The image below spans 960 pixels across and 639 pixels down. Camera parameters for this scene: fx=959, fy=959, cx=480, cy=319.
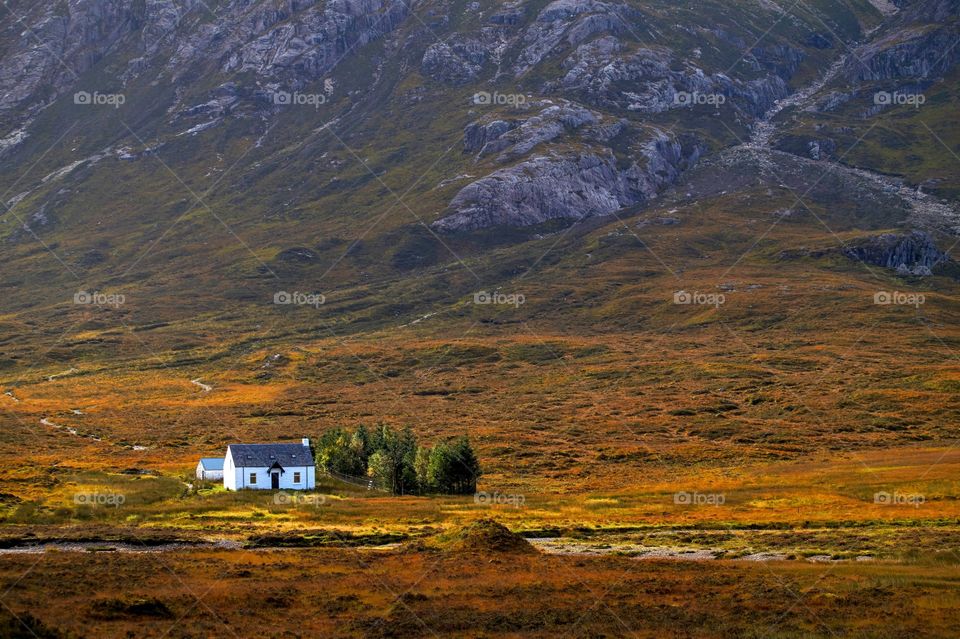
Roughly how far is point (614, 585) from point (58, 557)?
2979 centimetres

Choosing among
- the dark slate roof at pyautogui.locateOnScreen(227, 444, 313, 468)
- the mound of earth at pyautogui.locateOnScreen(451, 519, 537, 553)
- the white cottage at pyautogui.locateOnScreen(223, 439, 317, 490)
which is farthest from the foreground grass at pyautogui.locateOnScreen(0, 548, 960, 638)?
the dark slate roof at pyautogui.locateOnScreen(227, 444, 313, 468)

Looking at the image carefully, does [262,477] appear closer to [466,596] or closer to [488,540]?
[488,540]

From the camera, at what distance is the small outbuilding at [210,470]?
9781 cm

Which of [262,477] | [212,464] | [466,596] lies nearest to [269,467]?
[262,477]

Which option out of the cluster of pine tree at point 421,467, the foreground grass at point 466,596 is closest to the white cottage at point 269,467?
the cluster of pine tree at point 421,467

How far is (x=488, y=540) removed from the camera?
58.5 m

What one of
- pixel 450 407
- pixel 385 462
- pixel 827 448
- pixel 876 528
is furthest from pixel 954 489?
pixel 450 407

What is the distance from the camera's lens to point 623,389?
191250 millimetres

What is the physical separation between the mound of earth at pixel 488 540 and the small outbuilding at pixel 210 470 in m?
45.0

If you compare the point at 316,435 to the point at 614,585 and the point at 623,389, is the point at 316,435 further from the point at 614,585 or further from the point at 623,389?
the point at 614,585

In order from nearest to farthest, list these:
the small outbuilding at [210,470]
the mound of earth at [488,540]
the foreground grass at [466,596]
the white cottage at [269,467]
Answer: the foreground grass at [466,596] < the mound of earth at [488,540] < the white cottage at [269,467] < the small outbuilding at [210,470]

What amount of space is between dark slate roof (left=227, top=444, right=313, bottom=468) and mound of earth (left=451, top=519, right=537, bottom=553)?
36.2 metres

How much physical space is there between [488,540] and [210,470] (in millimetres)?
48655

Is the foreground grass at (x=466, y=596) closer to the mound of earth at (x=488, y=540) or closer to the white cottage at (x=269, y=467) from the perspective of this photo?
the mound of earth at (x=488, y=540)
